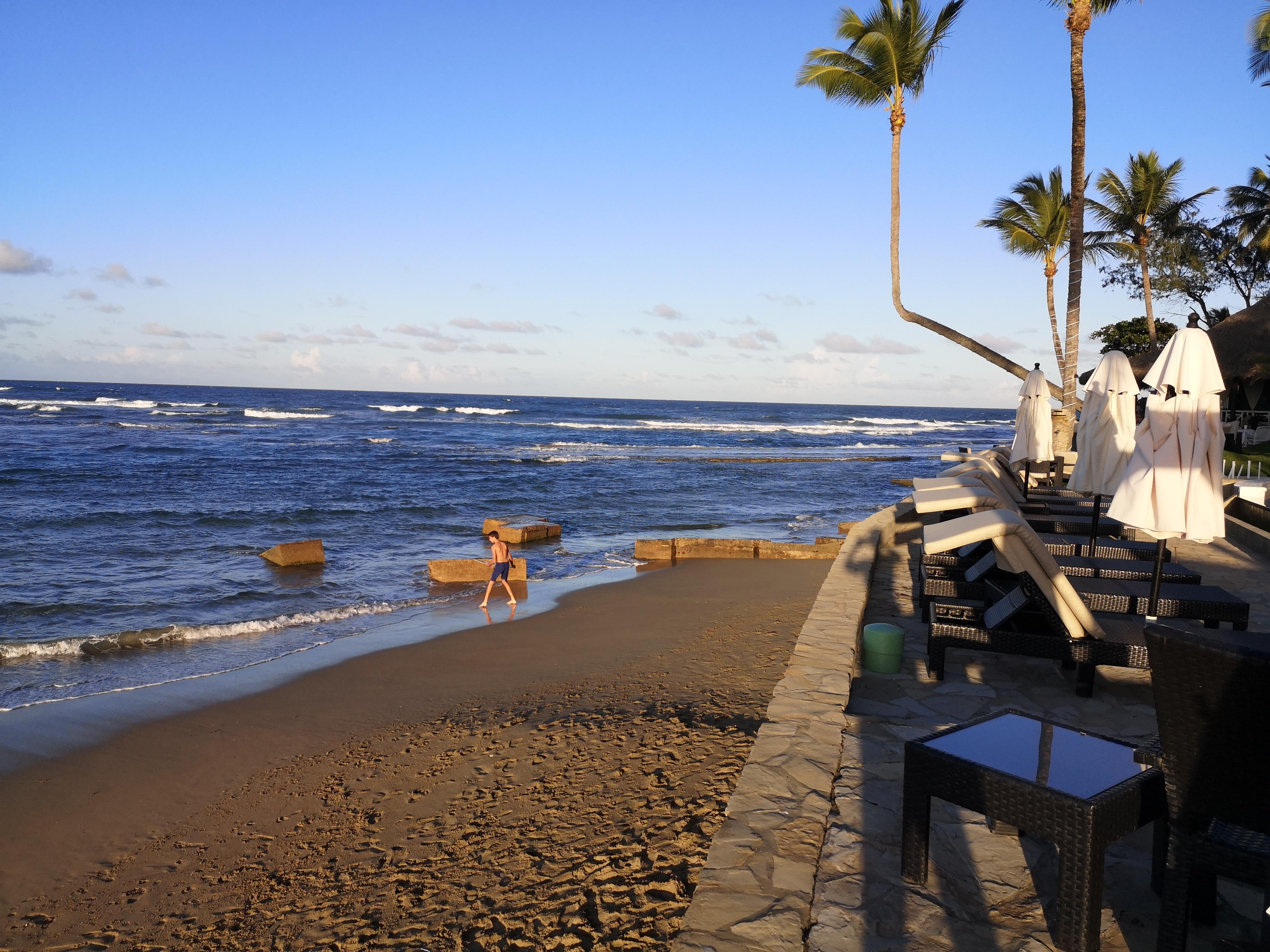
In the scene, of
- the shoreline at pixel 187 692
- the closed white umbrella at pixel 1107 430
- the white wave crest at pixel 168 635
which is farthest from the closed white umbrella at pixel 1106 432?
the white wave crest at pixel 168 635

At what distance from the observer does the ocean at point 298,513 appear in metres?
8.24

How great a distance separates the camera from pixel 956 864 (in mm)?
2912

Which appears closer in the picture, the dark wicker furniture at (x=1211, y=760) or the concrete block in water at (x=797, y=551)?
the dark wicker furniture at (x=1211, y=760)

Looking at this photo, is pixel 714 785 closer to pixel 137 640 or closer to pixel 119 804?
pixel 119 804

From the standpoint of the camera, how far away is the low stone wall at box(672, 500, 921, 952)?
2451mm

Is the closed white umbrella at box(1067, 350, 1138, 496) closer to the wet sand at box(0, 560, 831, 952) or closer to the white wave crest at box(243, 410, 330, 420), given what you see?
the wet sand at box(0, 560, 831, 952)

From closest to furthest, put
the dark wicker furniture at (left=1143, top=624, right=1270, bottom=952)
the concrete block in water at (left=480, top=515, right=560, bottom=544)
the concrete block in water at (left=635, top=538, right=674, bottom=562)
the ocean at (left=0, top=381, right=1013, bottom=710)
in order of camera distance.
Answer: the dark wicker furniture at (left=1143, top=624, right=1270, bottom=952) < the ocean at (left=0, top=381, right=1013, bottom=710) < the concrete block in water at (left=635, top=538, right=674, bottom=562) < the concrete block in water at (left=480, top=515, right=560, bottom=544)

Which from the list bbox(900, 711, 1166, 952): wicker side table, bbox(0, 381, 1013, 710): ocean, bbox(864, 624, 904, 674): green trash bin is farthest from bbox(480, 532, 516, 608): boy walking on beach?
bbox(900, 711, 1166, 952): wicker side table

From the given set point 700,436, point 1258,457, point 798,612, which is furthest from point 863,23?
point 700,436

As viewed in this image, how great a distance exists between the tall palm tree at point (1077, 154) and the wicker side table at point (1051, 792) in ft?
42.1

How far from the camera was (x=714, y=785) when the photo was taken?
408 centimetres

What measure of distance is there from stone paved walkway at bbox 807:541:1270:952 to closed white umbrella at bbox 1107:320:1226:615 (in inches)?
38.9

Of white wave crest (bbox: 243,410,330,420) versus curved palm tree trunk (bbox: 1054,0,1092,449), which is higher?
curved palm tree trunk (bbox: 1054,0,1092,449)

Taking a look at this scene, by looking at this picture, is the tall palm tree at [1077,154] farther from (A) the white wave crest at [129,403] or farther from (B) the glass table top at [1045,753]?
(A) the white wave crest at [129,403]
